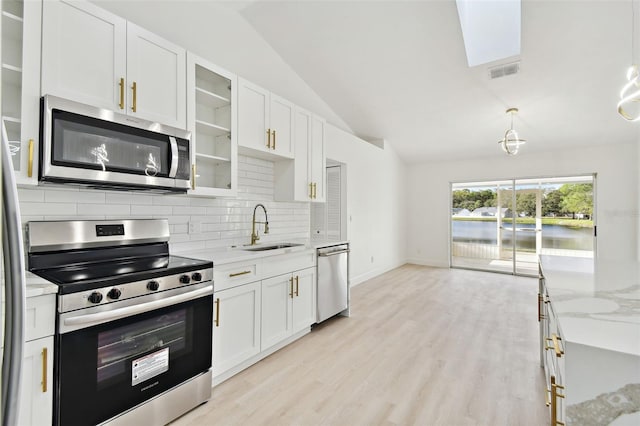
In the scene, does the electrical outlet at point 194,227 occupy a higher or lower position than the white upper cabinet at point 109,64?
lower

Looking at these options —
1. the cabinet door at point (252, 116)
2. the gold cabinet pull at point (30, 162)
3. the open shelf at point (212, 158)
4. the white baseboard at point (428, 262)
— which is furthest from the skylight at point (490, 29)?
the white baseboard at point (428, 262)

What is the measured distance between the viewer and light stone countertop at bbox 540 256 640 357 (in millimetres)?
941

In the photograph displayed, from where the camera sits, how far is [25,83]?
1638 mm

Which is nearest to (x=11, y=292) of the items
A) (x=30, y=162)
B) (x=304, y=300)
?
(x=30, y=162)

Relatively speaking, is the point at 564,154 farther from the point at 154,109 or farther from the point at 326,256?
the point at 154,109

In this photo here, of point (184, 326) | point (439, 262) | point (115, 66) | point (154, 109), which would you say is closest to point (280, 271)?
point (184, 326)

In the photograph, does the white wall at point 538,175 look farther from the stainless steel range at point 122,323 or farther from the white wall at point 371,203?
the stainless steel range at point 122,323

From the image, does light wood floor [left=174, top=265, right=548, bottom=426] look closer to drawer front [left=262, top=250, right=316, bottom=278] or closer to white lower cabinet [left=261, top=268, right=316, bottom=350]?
white lower cabinet [left=261, top=268, right=316, bottom=350]

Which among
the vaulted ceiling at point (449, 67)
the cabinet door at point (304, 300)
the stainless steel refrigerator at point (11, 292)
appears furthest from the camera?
the vaulted ceiling at point (449, 67)

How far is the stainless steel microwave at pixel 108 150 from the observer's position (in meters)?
1.70

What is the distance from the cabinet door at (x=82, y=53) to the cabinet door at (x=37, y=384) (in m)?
1.30

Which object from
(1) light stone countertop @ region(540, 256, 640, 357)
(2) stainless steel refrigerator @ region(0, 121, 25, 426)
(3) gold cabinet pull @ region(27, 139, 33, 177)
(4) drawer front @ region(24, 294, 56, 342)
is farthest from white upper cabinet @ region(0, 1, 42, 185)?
(1) light stone countertop @ region(540, 256, 640, 357)

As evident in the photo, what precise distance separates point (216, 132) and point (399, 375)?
2.47 meters

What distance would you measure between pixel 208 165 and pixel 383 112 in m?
3.49
